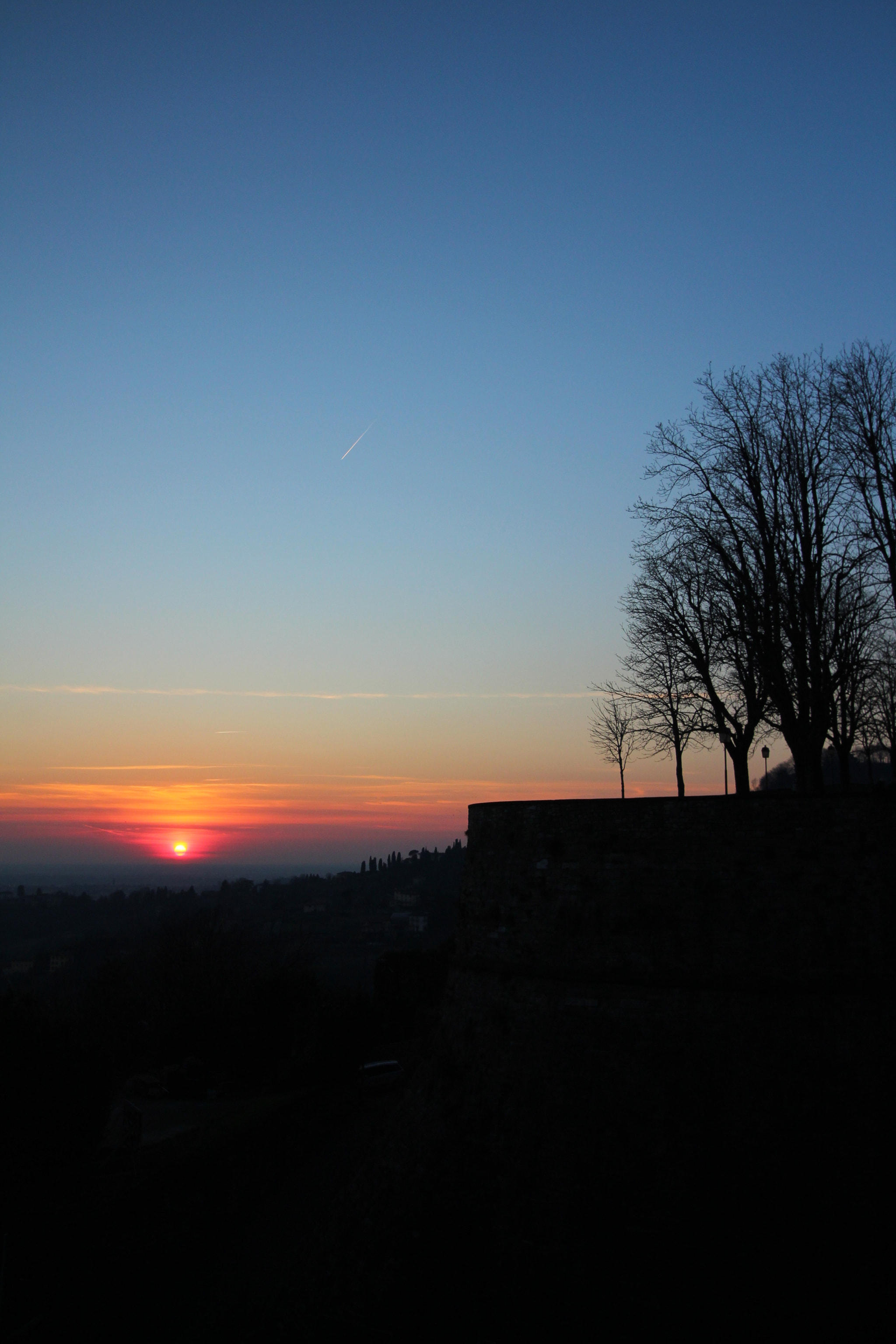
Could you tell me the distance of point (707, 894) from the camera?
31.4 feet

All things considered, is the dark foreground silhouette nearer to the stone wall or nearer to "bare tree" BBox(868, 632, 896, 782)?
the stone wall

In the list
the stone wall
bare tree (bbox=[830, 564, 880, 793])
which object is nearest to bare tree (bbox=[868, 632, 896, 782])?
bare tree (bbox=[830, 564, 880, 793])

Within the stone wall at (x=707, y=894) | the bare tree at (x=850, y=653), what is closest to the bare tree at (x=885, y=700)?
the bare tree at (x=850, y=653)

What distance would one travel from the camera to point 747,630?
14.7 metres

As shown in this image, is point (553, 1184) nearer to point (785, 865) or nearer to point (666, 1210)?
point (666, 1210)

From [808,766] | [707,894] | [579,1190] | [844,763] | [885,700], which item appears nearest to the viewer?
[579,1190]

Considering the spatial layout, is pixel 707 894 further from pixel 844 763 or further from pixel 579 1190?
pixel 844 763

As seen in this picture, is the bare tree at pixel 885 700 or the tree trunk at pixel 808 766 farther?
the bare tree at pixel 885 700

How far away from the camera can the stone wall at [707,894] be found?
910 cm

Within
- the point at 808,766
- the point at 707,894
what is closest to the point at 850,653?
→ the point at 808,766

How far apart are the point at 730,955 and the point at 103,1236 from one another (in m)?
14.0

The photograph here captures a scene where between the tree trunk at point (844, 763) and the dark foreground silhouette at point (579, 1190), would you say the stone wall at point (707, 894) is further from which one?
the tree trunk at point (844, 763)

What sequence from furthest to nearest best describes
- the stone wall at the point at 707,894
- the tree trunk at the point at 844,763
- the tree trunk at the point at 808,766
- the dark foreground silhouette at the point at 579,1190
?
the tree trunk at the point at 844,763, the tree trunk at the point at 808,766, the stone wall at the point at 707,894, the dark foreground silhouette at the point at 579,1190

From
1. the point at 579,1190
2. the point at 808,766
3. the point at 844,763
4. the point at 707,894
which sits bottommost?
the point at 579,1190
